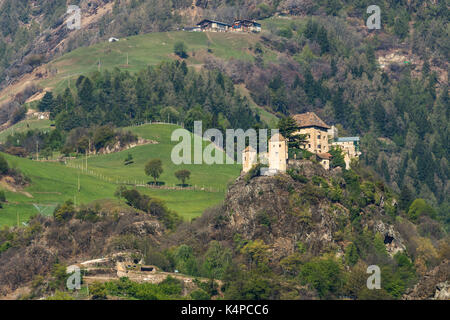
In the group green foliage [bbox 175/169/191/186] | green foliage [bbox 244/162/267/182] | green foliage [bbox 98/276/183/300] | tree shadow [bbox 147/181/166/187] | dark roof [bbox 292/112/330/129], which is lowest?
green foliage [bbox 98/276/183/300]

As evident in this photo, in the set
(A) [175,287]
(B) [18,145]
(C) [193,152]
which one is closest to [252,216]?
(A) [175,287]

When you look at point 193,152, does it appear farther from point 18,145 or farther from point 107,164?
point 18,145

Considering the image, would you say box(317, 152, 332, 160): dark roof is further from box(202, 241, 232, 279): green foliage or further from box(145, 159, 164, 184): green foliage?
box(145, 159, 164, 184): green foliage

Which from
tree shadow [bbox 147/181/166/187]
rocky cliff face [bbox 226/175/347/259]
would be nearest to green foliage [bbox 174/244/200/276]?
rocky cliff face [bbox 226/175/347/259]

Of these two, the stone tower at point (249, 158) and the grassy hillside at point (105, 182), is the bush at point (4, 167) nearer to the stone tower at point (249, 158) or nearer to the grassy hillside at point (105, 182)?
the grassy hillside at point (105, 182)

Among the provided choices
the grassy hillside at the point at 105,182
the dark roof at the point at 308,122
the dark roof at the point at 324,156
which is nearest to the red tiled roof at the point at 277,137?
the dark roof at the point at 324,156

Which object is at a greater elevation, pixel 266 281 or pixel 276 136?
pixel 276 136

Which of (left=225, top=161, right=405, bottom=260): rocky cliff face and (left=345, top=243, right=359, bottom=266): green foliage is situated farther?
(left=225, top=161, right=405, bottom=260): rocky cliff face
